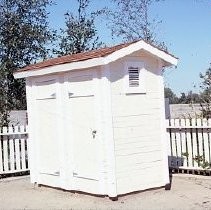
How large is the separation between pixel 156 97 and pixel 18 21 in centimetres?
987

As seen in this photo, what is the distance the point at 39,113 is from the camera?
1020cm

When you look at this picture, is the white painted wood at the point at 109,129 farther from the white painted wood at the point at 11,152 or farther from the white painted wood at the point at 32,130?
the white painted wood at the point at 11,152

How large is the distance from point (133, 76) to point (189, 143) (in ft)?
9.78

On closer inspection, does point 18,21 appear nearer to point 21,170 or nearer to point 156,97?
point 21,170

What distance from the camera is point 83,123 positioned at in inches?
351

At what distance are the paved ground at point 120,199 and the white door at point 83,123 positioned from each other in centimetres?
55

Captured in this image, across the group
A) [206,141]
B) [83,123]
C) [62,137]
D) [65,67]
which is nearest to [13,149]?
[62,137]

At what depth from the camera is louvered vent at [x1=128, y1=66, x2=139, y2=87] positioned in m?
8.86

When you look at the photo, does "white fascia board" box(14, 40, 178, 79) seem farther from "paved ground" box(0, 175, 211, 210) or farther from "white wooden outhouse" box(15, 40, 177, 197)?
"paved ground" box(0, 175, 211, 210)

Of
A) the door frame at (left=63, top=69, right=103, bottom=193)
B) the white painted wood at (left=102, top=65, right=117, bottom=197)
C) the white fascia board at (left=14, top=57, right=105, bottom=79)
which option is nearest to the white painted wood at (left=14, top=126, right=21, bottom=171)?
the white fascia board at (left=14, top=57, right=105, bottom=79)

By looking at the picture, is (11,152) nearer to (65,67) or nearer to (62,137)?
(62,137)

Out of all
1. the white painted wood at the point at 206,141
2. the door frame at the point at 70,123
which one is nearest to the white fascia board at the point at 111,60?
the door frame at the point at 70,123

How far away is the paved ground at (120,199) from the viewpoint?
8.14 m

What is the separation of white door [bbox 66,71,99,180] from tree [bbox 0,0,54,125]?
8330mm
